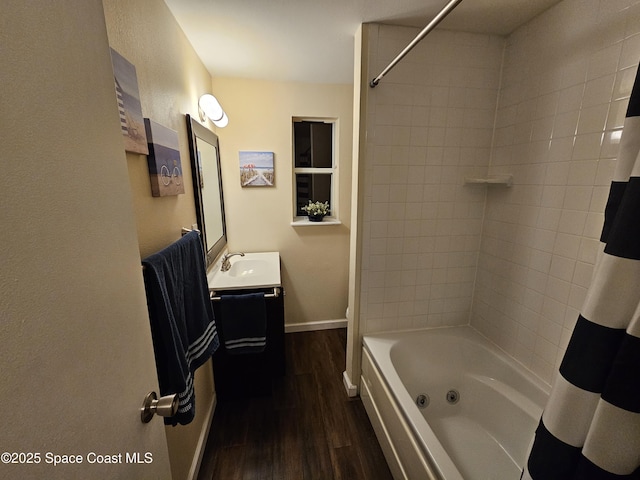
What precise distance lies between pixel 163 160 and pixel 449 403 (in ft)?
6.87

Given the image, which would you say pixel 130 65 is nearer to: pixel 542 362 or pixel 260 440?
pixel 260 440

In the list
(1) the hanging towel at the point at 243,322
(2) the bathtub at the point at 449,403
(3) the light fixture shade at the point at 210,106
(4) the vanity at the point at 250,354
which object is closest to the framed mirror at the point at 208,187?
(3) the light fixture shade at the point at 210,106

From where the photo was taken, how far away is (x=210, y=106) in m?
1.71

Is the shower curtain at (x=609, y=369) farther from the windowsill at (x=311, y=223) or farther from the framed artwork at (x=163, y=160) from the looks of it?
the windowsill at (x=311, y=223)

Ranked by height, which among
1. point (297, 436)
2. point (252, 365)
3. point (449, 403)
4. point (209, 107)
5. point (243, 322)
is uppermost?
point (209, 107)

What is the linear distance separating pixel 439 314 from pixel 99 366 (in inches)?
74.5

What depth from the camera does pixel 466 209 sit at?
1.72 metres

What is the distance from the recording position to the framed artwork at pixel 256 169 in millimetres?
2256

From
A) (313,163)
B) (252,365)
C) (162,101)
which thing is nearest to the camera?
(162,101)

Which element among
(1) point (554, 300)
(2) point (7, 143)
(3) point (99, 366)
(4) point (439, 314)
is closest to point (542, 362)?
(1) point (554, 300)

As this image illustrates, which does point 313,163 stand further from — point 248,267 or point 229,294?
point 229,294

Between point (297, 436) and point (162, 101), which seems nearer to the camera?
point (162, 101)

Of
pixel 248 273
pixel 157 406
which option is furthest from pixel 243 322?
pixel 157 406

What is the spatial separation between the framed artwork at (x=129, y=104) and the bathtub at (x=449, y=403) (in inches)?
61.5
